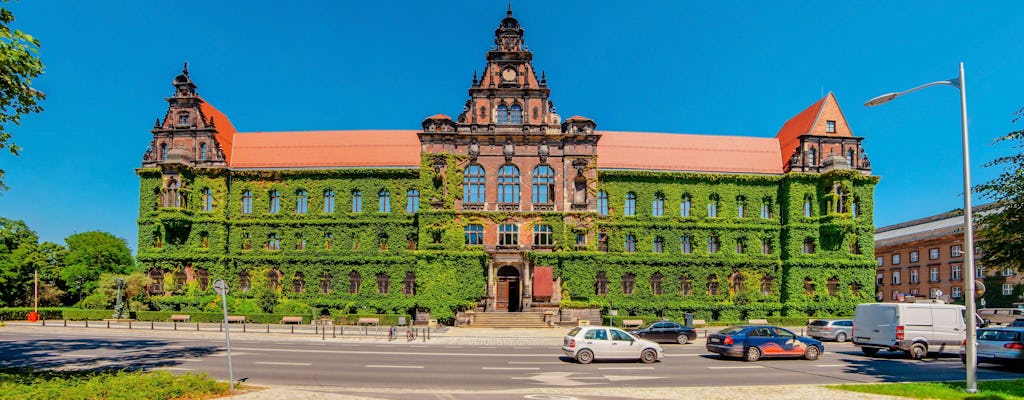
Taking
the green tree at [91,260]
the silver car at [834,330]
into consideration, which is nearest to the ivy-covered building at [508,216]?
the silver car at [834,330]

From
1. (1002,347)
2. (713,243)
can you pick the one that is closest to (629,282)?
(713,243)

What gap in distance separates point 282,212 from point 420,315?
1545 centimetres

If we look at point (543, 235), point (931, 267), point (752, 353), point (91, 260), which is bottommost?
point (752, 353)

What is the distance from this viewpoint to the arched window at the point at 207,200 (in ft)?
178

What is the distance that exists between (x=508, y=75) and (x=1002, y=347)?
37.9 meters

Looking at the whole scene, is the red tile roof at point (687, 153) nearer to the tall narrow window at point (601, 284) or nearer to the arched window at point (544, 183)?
the arched window at point (544, 183)

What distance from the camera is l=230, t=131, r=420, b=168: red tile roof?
5556 centimetres

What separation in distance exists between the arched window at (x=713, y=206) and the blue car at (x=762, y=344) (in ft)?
97.0

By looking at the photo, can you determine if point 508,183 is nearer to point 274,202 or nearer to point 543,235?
point 543,235

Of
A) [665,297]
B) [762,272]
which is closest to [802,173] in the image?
[762,272]

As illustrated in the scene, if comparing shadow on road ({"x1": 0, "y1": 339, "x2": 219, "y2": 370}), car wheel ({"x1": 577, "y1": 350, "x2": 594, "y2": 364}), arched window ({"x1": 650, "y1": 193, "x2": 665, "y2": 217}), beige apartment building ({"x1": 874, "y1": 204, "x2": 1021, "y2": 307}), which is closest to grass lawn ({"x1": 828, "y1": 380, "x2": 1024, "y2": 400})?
car wheel ({"x1": 577, "y1": 350, "x2": 594, "y2": 364})

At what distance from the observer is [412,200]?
177ft

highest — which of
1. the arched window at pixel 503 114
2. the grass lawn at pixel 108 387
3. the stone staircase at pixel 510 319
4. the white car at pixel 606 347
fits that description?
the arched window at pixel 503 114

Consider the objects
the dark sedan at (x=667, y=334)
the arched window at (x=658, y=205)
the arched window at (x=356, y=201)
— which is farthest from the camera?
the arched window at (x=658, y=205)
